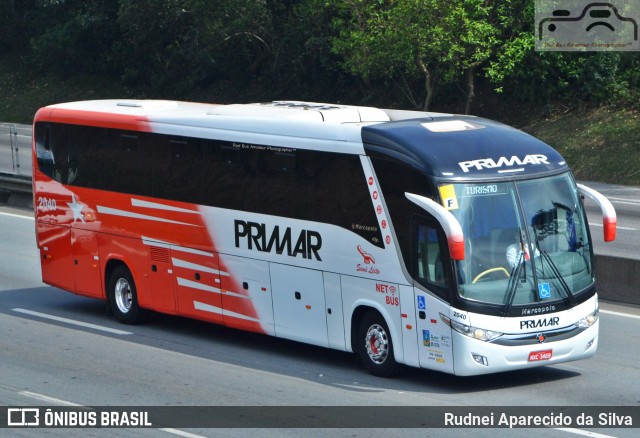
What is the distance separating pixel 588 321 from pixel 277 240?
4.02 m

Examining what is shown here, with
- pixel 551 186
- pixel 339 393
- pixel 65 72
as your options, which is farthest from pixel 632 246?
pixel 65 72

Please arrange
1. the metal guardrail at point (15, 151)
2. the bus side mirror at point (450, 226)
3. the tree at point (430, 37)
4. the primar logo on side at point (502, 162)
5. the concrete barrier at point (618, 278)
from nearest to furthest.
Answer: the bus side mirror at point (450, 226) → the primar logo on side at point (502, 162) → the concrete barrier at point (618, 278) → the metal guardrail at point (15, 151) → the tree at point (430, 37)

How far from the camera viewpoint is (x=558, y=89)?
39094mm

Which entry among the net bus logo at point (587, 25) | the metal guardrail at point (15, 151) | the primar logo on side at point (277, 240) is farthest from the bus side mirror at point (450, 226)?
the net bus logo at point (587, 25)

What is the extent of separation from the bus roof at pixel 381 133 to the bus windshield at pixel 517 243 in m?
0.25

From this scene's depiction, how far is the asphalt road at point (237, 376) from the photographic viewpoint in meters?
12.1

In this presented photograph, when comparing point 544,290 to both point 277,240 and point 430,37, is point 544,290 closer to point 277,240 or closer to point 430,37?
point 277,240

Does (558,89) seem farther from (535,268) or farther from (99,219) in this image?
(535,268)

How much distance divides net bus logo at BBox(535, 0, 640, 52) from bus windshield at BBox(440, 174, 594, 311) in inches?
985

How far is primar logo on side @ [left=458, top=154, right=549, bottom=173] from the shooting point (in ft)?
41.5

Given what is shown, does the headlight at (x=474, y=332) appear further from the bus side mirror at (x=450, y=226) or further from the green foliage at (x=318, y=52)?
the green foliage at (x=318, y=52)

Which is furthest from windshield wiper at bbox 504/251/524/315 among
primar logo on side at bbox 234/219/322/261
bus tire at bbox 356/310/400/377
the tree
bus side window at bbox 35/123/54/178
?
the tree

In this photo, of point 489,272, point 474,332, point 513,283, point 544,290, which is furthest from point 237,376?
Result: point 544,290

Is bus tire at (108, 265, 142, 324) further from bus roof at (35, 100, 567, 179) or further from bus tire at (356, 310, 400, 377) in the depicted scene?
bus tire at (356, 310, 400, 377)
